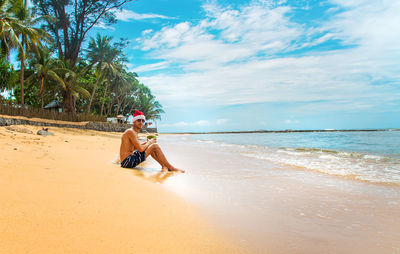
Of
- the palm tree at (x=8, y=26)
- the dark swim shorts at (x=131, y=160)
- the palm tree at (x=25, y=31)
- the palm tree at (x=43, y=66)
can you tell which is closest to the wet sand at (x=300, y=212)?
the dark swim shorts at (x=131, y=160)

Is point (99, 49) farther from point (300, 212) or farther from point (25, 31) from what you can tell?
point (300, 212)

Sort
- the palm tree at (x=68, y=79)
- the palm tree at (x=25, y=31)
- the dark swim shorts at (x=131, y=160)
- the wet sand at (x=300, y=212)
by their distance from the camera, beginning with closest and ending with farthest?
1. the wet sand at (x=300, y=212)
2. the dark swim shorts at (x=131, y=160)
3. the palm tree at (x=25, y=31)
4. the palm tree at (x=68, y=79)

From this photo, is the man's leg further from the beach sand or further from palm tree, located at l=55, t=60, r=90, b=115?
palm tree, located at l=55, t=60, r=90, b=115

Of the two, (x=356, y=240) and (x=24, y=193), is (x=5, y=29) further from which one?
(x=356, y=240)

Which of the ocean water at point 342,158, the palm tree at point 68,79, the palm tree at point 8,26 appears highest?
the palm tree at point 8,26

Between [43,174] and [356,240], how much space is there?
10.8 feet

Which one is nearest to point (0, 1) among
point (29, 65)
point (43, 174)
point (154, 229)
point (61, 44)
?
point (61, 44)

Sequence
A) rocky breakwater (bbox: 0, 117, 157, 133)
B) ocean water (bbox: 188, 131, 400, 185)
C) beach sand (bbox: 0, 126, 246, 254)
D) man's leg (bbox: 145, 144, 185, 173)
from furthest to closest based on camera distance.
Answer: rocky breakwater (bbox: 0, 117, 157, 133), ocean water (bbox: 188, 131, 400, 185), man's leg (bbox: 145, 144, 185, 173), beach sand (bbox: 0, 126, 246, 254)

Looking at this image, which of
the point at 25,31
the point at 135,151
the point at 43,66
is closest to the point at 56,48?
the point at 43,66

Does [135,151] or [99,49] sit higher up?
[99,49]

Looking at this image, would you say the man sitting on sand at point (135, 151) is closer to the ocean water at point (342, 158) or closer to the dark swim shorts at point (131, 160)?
the dark swim shorts at point (131, 160)

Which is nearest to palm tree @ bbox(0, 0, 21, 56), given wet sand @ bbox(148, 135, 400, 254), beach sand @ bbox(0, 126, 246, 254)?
beach sand @ bbox(0, 126, 246, 254)

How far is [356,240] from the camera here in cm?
191

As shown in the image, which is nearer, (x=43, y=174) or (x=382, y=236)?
(x=382, y=236)
